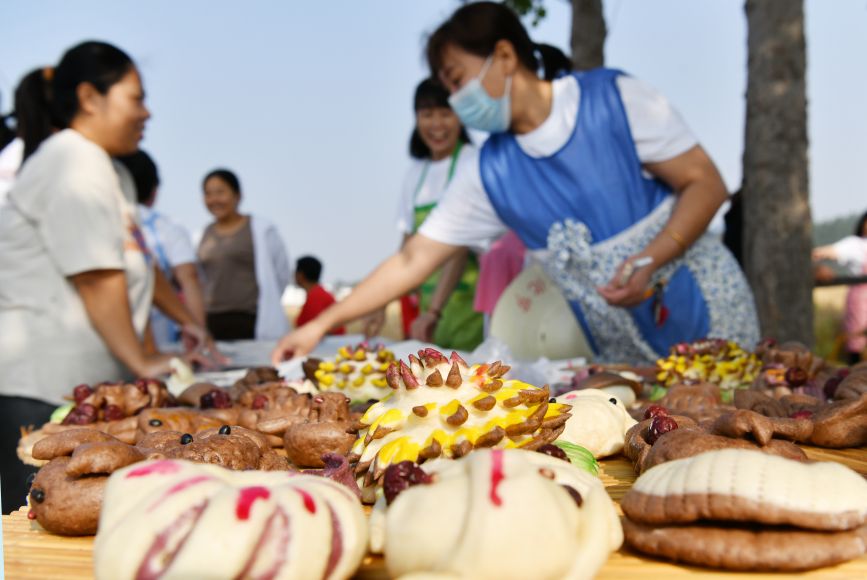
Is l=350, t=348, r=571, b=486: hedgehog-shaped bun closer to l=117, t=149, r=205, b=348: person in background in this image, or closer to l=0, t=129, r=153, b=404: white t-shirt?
l=0, t=129, r=153, b=404: white t-shirt

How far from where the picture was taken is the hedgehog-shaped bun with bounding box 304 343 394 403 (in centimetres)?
181

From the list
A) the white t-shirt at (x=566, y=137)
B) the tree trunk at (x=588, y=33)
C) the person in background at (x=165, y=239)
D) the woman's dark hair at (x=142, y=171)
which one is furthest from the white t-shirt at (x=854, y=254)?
the woman's dark hair at (x=142, y=171)

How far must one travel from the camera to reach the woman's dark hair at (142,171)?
4117 mm

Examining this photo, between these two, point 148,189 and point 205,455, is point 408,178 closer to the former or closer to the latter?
point 148,189

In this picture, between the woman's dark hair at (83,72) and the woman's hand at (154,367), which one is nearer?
the woman's hand at (154,367)

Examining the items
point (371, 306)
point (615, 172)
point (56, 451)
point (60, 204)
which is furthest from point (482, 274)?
point (56, 451)

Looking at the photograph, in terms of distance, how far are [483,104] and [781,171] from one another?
1.76 metres

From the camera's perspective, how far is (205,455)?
1014 millimetres

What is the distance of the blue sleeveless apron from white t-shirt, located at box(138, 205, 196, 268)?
235cm

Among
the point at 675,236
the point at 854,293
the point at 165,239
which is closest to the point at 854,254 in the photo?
the point at 854,293

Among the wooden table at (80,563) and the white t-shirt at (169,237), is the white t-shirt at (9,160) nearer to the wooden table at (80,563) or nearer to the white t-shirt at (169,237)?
the white t-shirt at (169,237)

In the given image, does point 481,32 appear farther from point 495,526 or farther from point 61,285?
point 495,526

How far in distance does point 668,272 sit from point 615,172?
349 mm

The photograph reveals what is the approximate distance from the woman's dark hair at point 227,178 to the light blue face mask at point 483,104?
2.63m
